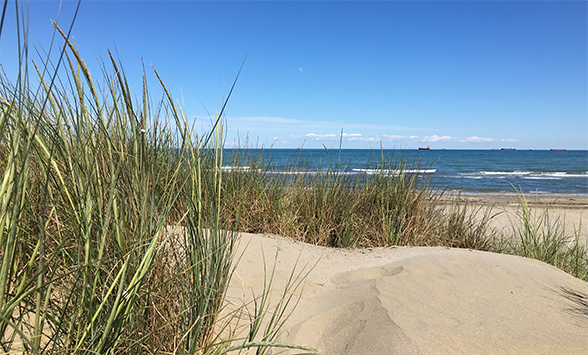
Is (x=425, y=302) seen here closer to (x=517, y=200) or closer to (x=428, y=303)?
(x=428, y=303)

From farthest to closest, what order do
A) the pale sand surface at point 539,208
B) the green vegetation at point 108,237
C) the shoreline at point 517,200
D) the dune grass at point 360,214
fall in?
the shoreline at point 517,200, the pale sand surface at point 539,208, the dune grass at point 360,214, the green vegetation at point 108,237

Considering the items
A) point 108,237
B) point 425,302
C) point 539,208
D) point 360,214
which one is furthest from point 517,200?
point 108,237

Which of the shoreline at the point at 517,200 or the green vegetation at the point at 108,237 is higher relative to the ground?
the green vegetation at the point at 108,237

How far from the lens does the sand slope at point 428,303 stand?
2.10 metres

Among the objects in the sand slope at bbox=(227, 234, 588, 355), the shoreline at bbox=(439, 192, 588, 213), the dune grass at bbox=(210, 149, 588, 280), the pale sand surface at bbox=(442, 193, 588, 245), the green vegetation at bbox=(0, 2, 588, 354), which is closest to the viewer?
the green vegetation at bbox=(0, 2, 588, 354)

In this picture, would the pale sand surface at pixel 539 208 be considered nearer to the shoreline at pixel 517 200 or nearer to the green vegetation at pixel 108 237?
the shoreline at pixel 517 200

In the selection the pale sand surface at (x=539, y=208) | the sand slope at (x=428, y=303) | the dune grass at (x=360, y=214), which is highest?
the dune grass at (x=360, y=214)

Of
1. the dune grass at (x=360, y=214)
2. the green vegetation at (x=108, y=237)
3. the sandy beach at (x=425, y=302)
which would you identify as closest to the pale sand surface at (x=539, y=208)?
the dune grass at (x=360, y=214)

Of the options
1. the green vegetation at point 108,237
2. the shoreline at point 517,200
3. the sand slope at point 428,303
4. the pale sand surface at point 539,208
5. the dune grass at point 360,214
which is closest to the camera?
the green vegetation at point 108,237

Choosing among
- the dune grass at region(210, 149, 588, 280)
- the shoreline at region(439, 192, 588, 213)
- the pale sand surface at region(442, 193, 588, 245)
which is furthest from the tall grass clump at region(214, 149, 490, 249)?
the shoreline at region(439, 192, 588, 213)

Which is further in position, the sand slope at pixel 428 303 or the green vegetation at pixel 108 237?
the sand slope at pixel 428 303

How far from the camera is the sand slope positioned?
2098 mm

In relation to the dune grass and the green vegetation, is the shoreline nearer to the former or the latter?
the dune grass

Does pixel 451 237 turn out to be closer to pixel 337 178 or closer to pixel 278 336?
pixel 337 178
